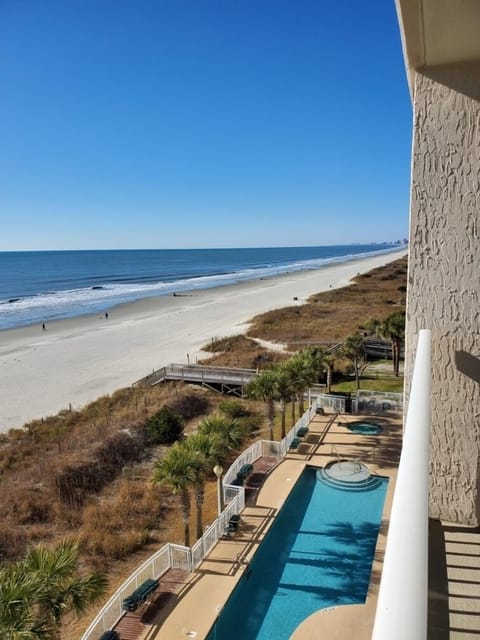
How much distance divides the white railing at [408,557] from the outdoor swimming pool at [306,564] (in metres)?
7.62

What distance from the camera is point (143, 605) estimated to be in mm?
8289

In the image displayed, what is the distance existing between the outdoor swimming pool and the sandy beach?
14.6 meters

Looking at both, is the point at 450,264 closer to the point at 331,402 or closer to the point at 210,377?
the point at 331,402

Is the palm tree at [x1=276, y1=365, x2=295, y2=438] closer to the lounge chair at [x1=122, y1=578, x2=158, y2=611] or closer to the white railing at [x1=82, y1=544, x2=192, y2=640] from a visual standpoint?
the white railing at [x1=82, y1=544, x2=192, y2=640]

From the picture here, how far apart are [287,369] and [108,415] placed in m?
9.01

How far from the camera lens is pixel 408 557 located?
1.19 metres

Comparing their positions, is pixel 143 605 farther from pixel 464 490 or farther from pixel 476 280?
pixel 476 280

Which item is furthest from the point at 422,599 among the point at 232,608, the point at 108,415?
the point at 108,415

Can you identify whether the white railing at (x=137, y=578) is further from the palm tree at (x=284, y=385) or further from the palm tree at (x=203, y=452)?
the palm tree at (x=284, y=385)

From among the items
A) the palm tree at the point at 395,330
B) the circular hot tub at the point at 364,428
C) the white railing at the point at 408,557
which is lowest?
the circular hot tub at the point at 364,428

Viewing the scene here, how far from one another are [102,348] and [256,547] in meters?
27.0

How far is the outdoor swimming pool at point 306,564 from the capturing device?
324 inches

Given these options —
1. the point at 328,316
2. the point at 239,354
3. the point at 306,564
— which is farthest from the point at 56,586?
the point at 328,316

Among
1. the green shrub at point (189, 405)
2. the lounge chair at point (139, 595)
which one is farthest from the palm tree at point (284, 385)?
the lounge chair at point (139, 595)
